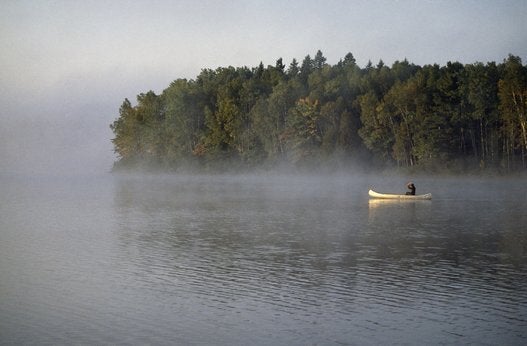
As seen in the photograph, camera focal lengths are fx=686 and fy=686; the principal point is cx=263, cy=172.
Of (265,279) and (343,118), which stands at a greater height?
(343,118)

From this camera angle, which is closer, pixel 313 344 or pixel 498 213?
pixel 313 344

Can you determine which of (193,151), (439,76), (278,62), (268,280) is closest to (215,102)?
(193,151)

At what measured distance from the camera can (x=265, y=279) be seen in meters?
25.0

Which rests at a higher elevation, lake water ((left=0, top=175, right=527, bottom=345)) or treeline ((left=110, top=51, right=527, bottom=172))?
treeline ((left=110, top=51, right=527, bottom=172))

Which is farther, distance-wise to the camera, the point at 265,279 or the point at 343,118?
the point at 343,118

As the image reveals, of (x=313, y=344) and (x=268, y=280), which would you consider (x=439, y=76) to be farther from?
(x=313, y=344)

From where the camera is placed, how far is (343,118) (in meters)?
119

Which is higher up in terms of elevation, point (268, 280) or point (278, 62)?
point (278, 62)

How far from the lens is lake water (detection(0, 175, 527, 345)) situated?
18312 mm

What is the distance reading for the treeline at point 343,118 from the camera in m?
104

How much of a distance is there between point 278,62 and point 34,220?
138698 mm

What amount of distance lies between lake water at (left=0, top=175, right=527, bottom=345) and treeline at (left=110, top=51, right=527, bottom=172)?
57.3m

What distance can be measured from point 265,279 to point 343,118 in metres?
96.0

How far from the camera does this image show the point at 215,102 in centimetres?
15575
